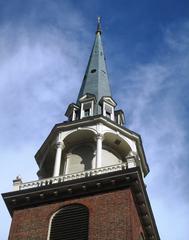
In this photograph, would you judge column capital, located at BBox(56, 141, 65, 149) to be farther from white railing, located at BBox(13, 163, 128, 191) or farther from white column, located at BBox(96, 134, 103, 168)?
white railing, located at BBox(13, 163, 128, 191)

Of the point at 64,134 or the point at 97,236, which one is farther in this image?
the point at 64,134

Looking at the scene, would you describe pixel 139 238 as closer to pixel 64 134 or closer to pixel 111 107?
pixel 64 134

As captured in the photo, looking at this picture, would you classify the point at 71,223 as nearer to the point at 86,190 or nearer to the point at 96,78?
the point at 86,190

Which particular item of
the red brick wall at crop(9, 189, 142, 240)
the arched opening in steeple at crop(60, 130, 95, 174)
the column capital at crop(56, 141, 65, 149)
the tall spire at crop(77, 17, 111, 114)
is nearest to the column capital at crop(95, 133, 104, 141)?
the arched opening in steeple at crop(60, 130, 95, 174)

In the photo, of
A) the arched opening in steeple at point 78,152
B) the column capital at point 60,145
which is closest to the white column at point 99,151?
the arched opening in steeple at point 78,152

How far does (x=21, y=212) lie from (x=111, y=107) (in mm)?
11455

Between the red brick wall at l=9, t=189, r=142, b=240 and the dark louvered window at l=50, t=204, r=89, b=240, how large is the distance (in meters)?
0.30

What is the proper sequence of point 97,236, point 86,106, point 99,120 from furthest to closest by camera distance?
point 86,106 → point 99,120 → point 97,236

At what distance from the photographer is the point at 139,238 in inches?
1278

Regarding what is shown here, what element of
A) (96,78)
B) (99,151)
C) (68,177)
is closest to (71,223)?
(68,177)

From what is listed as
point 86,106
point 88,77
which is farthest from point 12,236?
point 88,77

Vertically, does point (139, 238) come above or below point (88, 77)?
below

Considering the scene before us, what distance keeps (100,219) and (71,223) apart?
1.57m

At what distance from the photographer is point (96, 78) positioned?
1775 inches
